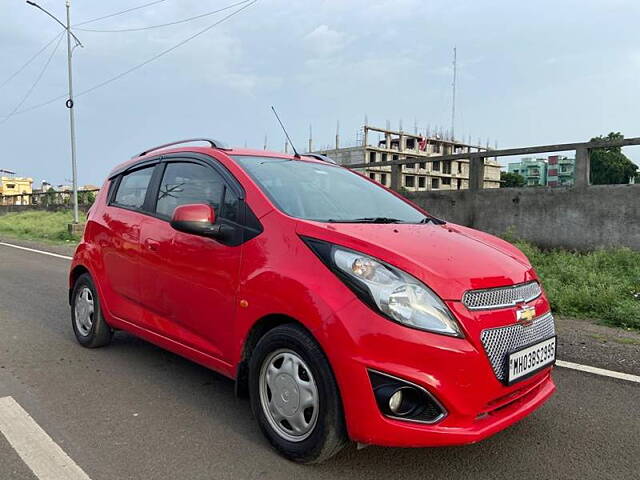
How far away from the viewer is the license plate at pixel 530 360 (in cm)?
252

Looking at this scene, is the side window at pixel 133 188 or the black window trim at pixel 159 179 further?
the side window at pixel 133 188

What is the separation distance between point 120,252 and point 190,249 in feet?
3.53

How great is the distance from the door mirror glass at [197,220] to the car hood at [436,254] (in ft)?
1.98

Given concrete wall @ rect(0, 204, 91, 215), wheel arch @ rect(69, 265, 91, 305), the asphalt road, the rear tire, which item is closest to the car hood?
the asphalt road

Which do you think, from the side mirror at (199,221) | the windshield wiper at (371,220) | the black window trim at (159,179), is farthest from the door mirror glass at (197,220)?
the windshield wiper at (371,220)

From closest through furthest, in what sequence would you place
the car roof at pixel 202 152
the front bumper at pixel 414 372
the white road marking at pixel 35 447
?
1. the front bumper at pixel 414 372
2. the white road marking at pixel 35 447
3. the car roof at pixel 202 152

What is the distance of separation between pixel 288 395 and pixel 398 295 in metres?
0.81

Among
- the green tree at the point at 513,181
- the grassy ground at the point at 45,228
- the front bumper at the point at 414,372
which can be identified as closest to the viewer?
the front bumper at the point at 414,372

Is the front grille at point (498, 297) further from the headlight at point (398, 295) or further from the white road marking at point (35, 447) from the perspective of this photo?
the white road marking at point (35, 447)

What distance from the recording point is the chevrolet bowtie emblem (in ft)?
8.62

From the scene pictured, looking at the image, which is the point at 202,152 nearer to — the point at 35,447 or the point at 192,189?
the point at 192,189

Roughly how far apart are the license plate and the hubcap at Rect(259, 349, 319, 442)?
3.12 ft

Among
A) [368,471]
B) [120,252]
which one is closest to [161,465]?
[368,471]

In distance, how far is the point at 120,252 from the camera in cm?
411
